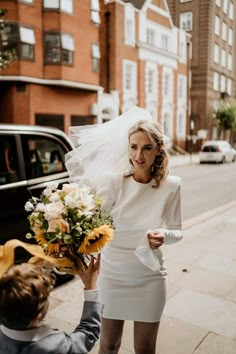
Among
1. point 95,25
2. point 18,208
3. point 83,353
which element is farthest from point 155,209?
point 95,25

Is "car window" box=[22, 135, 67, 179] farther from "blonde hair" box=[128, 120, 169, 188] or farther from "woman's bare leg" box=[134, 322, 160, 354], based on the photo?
"woman's bare leg" box=[134, 322, 160, 354]

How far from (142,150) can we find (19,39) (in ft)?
58.6

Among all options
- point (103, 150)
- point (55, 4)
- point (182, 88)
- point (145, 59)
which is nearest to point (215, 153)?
point (145, 59)

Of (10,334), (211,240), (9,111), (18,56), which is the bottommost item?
(211,240)

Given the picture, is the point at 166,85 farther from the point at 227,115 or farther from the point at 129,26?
the point at 227,115

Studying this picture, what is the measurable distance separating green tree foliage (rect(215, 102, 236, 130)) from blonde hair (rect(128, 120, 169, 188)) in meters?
37.1

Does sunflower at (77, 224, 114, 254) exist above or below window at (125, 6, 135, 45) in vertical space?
below

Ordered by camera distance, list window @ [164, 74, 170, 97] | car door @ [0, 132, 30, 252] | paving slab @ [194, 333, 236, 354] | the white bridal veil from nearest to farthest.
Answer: the white bridal veil
paving slab @ [194, 333, 236, 354]
car door @ [0, 132, 30, 252]
window @ [164, 74, 170, 97]

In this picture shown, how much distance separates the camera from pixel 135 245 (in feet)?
7.89

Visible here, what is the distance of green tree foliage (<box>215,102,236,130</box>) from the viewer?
37.4 m

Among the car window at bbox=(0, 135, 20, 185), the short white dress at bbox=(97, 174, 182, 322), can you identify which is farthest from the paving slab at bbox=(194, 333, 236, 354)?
the car window at bbox=(0, 135, 20, 185)

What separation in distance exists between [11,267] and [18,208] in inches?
112

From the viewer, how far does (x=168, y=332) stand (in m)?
3.40

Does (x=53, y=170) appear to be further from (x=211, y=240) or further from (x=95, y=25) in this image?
(x=95, y=25)
